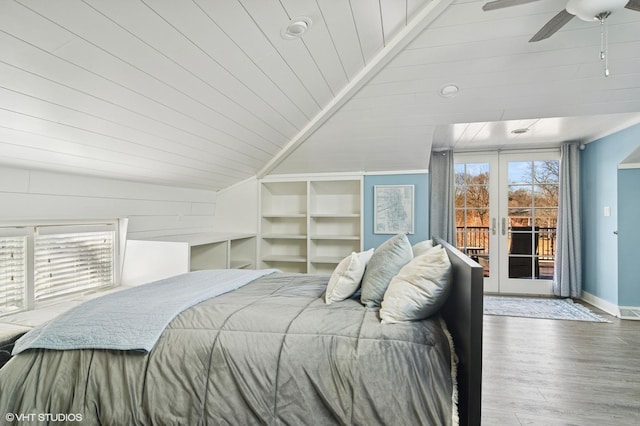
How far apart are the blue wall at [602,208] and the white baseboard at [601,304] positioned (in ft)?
0.15

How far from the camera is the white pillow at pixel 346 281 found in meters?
1.82

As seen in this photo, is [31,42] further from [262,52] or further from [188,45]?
[262,52]

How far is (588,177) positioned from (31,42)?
5.30 meters

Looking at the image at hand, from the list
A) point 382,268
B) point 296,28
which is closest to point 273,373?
point 382,268

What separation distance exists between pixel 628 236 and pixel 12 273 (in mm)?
5473

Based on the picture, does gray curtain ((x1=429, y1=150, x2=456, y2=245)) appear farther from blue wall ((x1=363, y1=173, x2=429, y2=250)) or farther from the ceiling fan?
the ceiling fan

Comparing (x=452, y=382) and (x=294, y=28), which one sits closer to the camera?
(x=452, y=382)

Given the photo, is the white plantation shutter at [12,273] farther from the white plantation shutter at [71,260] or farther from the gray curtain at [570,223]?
the gray curtain at [570,223]

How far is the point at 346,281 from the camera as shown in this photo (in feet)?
Result: 6.04

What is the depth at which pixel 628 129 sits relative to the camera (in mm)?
3430

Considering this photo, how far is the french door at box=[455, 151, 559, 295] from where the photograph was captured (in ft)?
14.7

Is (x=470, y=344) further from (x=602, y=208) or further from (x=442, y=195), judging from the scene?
(x=602, y=208)

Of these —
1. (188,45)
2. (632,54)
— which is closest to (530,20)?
(632,54)

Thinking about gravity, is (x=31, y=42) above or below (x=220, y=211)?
above
